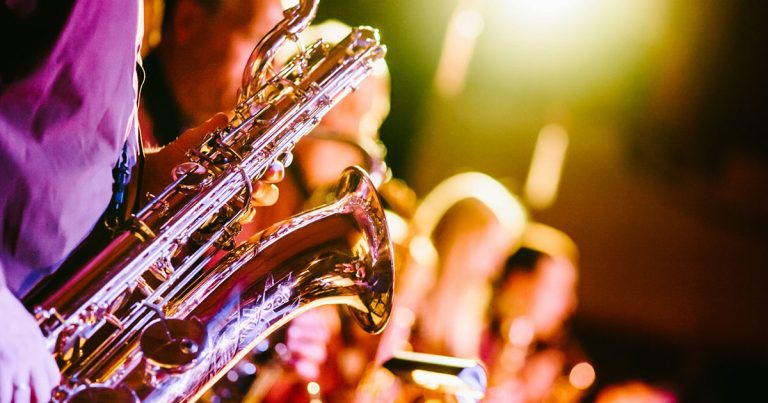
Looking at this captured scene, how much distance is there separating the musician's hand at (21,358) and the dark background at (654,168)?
596 centimetres

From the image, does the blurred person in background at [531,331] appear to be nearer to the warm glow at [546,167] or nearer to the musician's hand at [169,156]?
the warm glow at [546,167]

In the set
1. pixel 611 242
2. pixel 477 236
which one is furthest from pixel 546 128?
pixel 477 236

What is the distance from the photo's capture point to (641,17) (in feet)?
25.0

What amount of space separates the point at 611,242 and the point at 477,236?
11.3 ft

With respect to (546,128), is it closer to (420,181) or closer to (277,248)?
(420,181)

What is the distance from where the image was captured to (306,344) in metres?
3.04

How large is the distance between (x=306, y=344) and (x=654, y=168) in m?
5.65

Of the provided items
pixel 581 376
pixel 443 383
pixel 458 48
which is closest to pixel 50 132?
pixel 443 383

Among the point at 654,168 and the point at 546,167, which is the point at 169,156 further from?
the point at 654,168

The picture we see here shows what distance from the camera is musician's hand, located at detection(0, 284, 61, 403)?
1333 mm

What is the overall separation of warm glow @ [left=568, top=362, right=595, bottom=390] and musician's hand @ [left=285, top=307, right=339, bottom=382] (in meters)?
2.99

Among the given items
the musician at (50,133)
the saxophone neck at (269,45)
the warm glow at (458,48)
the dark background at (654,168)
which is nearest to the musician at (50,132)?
the musician at (50,133)

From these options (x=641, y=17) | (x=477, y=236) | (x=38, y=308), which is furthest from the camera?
(x=641, y=17)

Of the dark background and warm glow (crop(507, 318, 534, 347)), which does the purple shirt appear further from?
the dark background
